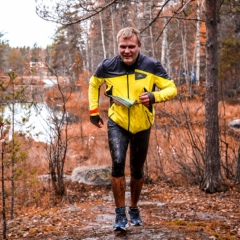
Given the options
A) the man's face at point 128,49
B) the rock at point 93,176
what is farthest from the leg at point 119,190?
the rock at point 93,176

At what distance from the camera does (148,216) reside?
18.9 feet

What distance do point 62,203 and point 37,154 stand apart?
17.2 ft

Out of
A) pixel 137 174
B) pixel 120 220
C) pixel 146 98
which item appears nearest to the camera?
pixel 146 98

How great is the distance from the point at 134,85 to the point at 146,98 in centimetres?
25

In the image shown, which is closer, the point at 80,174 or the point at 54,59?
the point at 80,174

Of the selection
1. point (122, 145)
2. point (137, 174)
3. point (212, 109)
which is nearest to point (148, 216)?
point (137, 174)

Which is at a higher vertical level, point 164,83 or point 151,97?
point 164,83

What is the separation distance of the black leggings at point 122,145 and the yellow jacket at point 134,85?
65mm

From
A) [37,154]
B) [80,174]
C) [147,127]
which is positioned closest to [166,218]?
[147,127]

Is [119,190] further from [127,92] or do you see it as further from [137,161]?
[127,92]

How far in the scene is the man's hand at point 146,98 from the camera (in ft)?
11.8

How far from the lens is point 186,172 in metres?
8.81

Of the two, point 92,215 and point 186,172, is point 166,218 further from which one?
point 186,172

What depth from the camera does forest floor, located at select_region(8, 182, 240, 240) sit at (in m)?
3.90
